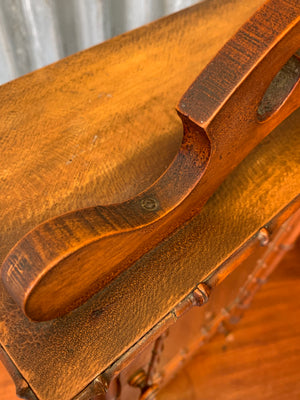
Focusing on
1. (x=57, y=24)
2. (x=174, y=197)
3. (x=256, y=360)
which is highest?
(x=57, y=24)

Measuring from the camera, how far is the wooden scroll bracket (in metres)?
0.40

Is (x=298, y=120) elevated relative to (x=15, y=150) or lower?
lower

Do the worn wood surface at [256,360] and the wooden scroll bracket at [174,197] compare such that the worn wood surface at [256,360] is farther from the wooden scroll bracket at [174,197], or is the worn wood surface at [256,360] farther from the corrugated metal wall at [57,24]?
the corrugated metal wall at [57,24]

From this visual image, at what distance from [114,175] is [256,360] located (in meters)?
0.96

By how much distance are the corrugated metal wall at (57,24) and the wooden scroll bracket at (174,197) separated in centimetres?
92

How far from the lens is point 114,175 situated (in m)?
0.59

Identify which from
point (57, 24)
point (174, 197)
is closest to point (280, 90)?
point (174, 197)

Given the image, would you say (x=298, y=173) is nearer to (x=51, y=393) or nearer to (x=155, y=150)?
Result: (x=155, y=150)

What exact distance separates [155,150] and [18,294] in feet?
0.97

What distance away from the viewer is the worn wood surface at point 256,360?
1237mm

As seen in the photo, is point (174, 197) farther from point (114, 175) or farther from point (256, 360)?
point (256, 360)

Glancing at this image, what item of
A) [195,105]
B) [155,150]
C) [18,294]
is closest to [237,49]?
[195,105]

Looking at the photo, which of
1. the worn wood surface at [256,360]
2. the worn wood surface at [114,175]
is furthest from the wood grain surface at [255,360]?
the worn wood surface at [114,175]

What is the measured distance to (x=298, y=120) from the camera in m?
0.68
